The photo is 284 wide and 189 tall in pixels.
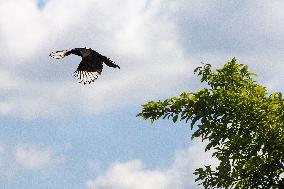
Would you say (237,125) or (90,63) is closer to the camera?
(90,63)

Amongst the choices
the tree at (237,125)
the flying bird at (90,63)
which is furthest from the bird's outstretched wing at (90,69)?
the tree at (237,125)

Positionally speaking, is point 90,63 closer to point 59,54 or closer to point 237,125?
point 59,54

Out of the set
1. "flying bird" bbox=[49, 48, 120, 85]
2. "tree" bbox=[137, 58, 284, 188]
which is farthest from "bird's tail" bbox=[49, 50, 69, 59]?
"tree" bbox=[137, 58, 284, 188]

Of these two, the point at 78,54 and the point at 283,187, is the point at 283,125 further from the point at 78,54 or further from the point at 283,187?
the point at 78,54

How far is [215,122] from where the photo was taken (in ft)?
56.0

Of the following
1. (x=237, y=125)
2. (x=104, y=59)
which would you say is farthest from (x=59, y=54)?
(x=237, y=125)

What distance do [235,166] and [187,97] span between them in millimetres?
2907

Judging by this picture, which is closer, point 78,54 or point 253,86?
point 78,54

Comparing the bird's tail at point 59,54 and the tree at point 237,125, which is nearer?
the bird's tail at point 59,54

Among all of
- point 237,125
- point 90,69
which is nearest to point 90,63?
point 90,69

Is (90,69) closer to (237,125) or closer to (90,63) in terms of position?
(90,63)

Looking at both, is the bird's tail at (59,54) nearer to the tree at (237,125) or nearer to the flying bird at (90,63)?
the flying bird at (90,63)

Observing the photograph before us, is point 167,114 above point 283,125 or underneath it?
above

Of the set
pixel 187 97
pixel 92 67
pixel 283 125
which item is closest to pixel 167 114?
pixel 187 97
